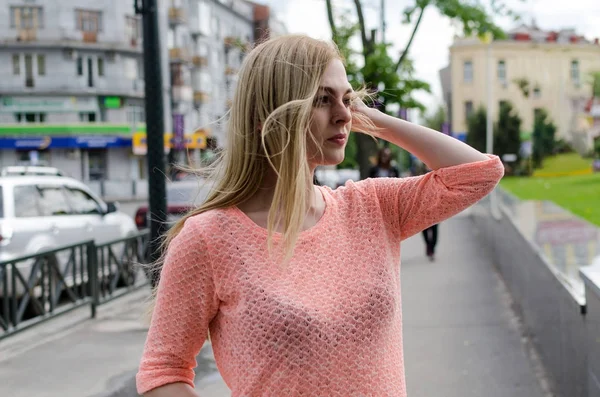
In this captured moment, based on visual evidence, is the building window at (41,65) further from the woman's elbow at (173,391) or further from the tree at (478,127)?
the woman's elbow at (173,391)

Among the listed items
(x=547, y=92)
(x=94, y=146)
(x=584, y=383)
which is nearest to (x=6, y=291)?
(x=584, y=383)

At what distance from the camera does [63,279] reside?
8.07 metres

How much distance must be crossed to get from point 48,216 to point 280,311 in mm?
8354

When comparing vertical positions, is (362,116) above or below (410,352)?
above

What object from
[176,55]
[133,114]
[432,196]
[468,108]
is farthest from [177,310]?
[468,108]

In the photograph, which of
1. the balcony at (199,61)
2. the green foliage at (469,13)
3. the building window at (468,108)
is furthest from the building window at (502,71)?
the green foliage at (469,13)

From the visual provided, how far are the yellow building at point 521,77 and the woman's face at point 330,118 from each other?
2661 inches

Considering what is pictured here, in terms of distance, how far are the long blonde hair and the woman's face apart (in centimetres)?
2

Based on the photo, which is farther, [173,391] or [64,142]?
[64,142]

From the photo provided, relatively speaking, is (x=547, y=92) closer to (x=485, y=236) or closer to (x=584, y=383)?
(x=485, y=236)

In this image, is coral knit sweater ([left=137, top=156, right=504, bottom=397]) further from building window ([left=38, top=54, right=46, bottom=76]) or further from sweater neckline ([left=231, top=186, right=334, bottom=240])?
building window ([left=38, top=54, right=46, bottom=76])

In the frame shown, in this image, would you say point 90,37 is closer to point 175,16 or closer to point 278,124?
point 175,16

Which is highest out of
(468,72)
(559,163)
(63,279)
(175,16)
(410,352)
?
(175,16)

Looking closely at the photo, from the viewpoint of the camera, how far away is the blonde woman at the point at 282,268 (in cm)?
174
